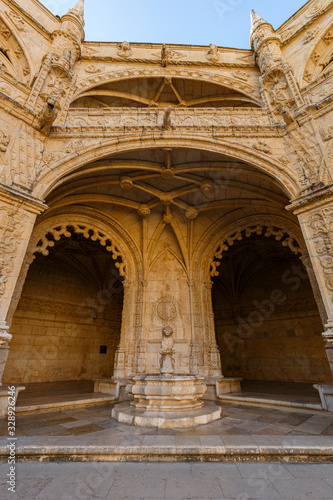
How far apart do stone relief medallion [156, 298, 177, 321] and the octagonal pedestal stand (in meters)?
3.87

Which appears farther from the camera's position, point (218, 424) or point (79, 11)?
point (79, 11)

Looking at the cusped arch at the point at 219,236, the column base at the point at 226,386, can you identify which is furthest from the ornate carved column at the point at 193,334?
the column base at the point at 226,386

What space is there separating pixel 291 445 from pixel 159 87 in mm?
12824

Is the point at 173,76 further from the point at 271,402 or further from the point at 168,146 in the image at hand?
the point at 271,402

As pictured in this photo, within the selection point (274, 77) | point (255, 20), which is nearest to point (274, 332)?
point (274, 77)

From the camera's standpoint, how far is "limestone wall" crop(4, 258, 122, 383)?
11.0 m

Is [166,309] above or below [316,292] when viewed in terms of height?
above

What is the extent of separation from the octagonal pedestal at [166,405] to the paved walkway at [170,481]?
152 cm

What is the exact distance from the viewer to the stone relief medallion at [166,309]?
9135 mm

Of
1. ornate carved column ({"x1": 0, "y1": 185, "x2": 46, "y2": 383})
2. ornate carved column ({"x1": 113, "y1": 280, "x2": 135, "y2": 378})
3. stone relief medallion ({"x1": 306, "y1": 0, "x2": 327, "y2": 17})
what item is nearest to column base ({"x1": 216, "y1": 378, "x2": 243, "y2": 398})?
ornate carved column ({"x1": 113, "y1": 280, "x2": 135, "y2": 378})

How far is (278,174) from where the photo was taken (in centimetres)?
627

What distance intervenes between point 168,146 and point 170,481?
22.0 ft

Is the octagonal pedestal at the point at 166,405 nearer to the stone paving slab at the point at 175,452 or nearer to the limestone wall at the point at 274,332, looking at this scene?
the stone paving slab at the point at 175,452

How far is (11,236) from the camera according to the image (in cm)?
514
